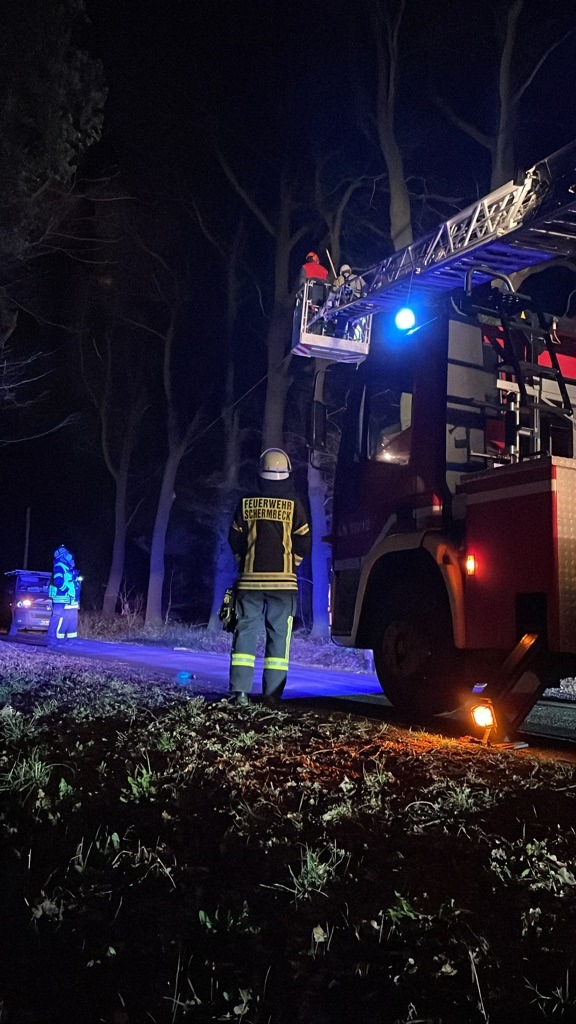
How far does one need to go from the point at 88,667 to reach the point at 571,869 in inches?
324

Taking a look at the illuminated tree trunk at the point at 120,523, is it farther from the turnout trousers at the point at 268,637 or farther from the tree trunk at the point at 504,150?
the turnout trousers at the point at 268,637

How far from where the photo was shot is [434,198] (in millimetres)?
15727

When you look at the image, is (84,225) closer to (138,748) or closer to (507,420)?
(507,420)

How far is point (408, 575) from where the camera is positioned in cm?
673

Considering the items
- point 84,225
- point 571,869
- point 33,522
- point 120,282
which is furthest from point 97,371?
point 571,869

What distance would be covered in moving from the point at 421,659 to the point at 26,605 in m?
17.6

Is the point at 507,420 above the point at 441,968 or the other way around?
above

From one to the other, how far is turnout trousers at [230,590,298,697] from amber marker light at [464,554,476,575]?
5.72 ft

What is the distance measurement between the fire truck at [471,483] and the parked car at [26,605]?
15.9 m

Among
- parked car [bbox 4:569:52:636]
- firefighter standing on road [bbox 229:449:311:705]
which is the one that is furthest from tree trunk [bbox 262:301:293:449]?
firefighter standing on road [bbox 229:449:311:705]

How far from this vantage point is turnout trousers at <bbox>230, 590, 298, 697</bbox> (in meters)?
7.05

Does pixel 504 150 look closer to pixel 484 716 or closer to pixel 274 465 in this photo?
pixel 274 465

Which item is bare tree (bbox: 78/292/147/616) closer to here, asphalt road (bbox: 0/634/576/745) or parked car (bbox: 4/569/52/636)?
parked car (bbox: 4/569/52/636)

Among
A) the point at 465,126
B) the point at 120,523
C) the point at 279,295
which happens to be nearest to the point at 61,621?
the point at 279,295
